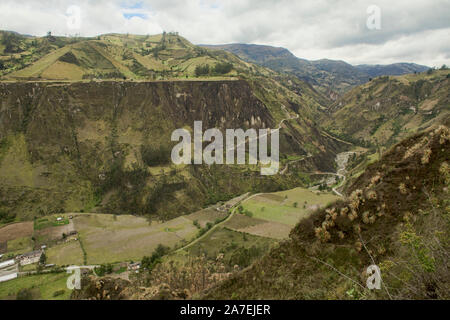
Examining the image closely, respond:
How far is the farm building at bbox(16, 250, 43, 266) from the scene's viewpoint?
149 ft

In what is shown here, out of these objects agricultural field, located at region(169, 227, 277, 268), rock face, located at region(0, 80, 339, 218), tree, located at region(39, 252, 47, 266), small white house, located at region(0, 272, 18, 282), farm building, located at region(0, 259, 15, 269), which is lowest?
small white house, located at region(0, 272, 18, 282)

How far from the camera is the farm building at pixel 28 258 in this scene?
149ft

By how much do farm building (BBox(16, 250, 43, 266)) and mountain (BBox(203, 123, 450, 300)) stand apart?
156 feet

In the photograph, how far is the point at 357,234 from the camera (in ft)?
40.3

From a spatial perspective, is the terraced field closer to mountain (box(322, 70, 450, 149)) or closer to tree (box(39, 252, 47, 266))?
tree (box(39, 252, 47, 266))

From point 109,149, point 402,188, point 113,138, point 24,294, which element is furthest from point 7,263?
point 402,188

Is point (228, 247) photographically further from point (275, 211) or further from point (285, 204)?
point (285, 204)

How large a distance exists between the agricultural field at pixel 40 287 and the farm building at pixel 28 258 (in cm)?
397

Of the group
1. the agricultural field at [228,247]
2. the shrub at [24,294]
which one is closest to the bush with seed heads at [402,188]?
the agricultural field at [228,247]

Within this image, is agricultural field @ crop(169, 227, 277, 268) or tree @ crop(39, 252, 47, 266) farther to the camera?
tree @ crop(39, 252, 47, 266)

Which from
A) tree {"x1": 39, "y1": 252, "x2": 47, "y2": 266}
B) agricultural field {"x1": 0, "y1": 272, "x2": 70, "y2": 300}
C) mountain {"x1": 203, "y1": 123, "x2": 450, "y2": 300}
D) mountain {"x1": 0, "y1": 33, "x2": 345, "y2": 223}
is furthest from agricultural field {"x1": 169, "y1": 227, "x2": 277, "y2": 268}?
mountain {"x1": 203, "y1": 123, "x2": 450, "y2": 300}

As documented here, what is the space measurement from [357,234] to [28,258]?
53.3 m
